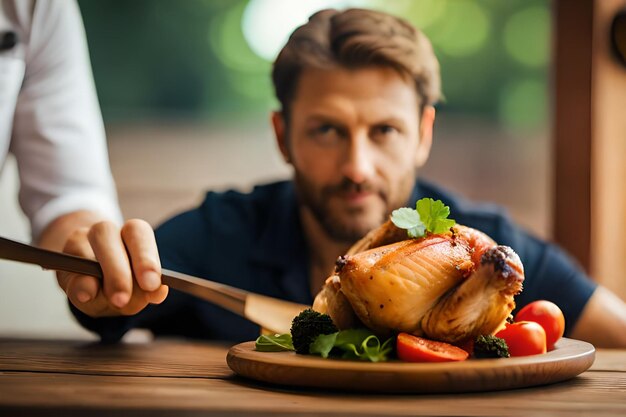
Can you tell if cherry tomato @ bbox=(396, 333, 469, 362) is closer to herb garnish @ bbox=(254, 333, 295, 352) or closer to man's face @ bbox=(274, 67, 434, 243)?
herb garnish @ bbox=(254, 333, 295, 352)

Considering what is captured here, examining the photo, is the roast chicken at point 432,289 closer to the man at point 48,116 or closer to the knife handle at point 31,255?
the knife handle at point 31,255

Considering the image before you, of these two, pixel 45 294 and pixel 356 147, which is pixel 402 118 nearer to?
pixel 356 147

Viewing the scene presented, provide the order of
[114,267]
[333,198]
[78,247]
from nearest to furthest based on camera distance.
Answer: [114,267]
[78,247]
[333,198]

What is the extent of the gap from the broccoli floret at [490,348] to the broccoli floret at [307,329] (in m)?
0.19

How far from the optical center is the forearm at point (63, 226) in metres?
1.61

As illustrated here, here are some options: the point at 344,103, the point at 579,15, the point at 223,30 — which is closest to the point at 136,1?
the point at 223,30

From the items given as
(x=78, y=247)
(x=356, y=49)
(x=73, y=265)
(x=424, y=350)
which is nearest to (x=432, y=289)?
(x=424, y=350)

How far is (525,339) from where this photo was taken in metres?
1.01

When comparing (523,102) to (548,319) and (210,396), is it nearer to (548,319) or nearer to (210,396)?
(548,319)

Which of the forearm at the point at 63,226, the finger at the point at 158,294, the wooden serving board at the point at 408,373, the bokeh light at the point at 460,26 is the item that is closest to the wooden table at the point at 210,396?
the wooden serving board at the point at 408,373

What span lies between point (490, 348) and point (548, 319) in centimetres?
22

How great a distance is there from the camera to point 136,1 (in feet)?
9.29

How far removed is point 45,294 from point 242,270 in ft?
3.89

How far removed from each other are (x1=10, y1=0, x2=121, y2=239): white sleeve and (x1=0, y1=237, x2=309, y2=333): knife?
526 millimetres
